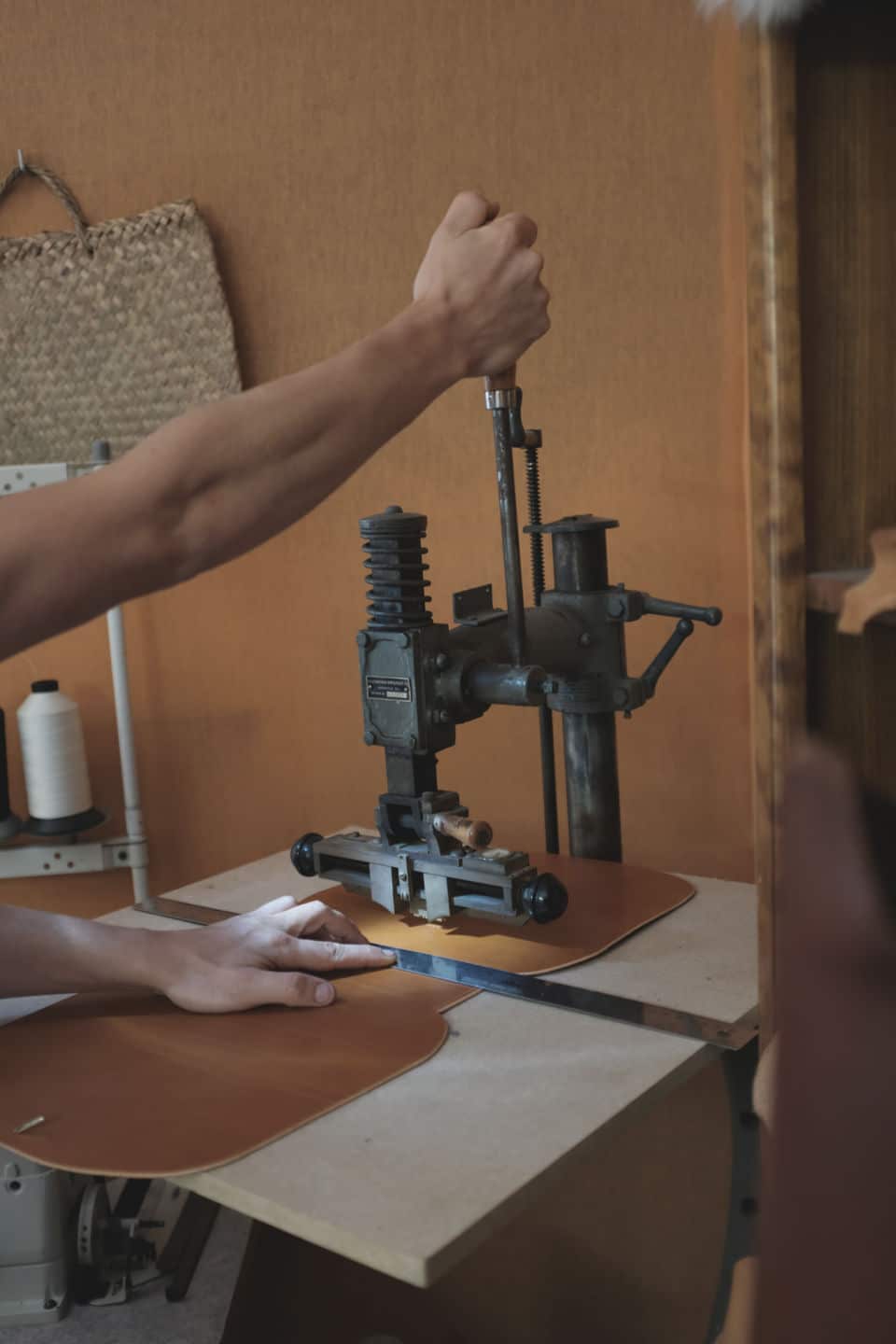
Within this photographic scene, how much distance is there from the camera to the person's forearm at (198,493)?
99 cm

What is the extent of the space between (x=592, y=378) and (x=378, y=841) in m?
0.86

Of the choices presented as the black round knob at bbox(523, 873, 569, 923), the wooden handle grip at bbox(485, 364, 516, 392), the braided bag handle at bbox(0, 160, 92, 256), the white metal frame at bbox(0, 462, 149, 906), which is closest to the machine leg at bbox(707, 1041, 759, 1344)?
the black round knob at bbox(523, 873, 569, 923)

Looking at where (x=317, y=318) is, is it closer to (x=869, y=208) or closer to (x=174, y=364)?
(x=174, y=364)

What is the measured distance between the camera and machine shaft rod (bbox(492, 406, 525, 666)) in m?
1.48

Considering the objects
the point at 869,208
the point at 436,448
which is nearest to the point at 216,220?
the point at 436,448

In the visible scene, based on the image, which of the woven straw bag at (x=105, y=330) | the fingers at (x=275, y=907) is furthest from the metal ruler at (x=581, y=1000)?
the woven straw bag at (x=105, y=330)

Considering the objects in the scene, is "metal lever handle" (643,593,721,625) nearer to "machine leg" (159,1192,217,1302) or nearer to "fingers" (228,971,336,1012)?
"fingers" (228,971,336,1012)

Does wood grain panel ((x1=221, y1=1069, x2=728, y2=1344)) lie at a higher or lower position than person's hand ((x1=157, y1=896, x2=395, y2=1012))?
lower

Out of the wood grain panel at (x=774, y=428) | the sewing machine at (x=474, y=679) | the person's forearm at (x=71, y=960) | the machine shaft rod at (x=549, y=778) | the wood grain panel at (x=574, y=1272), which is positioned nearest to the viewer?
the wood grain panel at (x=774, y=428)

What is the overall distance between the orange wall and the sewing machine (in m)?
0.42

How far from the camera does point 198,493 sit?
106 cm

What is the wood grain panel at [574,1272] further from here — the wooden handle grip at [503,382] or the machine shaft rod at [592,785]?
the wooden handle grip at [503,382]

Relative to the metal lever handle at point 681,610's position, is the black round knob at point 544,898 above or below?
below

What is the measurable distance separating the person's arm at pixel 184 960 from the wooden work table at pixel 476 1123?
0.24 ft
